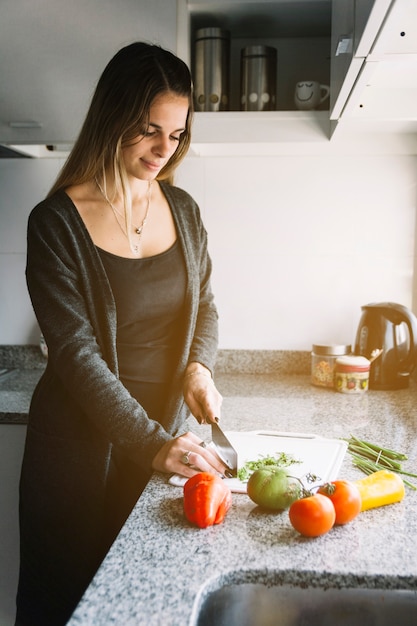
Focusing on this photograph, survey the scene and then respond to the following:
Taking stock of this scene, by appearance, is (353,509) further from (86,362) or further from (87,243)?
(87,243)

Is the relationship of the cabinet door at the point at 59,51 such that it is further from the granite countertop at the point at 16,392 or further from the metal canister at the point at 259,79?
the granite countertop at the point at 16,392

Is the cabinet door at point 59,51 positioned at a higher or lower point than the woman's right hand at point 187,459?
higher

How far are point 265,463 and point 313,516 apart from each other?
0.88ft

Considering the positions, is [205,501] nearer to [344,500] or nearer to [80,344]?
[344,500]

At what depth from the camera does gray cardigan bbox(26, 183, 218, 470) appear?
1139mm

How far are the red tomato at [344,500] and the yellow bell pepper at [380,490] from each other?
2.3 inches

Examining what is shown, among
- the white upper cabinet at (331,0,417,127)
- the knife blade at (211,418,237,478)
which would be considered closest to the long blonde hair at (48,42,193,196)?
the white upper cabinet at (331,0,417,127)

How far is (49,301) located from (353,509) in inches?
27.2

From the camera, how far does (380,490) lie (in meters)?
0.97

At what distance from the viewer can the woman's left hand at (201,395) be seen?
1.26 metres

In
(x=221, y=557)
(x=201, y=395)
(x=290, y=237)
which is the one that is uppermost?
(x=290, y=237)

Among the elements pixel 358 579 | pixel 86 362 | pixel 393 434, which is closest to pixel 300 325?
pixel 393 434

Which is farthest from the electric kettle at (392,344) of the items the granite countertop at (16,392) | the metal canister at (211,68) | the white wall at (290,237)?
the granite countertop at (16,392)

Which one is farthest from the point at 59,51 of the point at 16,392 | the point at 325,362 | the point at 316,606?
the point at 316,606
